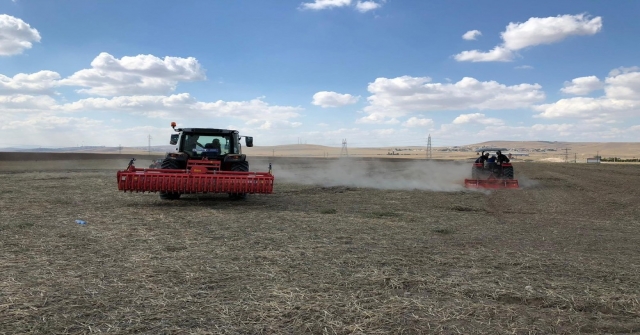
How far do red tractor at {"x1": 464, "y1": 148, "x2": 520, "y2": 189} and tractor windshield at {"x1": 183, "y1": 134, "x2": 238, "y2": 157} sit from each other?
10818 millimetres

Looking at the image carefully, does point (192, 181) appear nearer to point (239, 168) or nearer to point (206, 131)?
point (239, 168)

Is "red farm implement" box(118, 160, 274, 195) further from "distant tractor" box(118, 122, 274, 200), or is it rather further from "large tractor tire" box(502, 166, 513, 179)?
"large tractor tire" box(502, 166, 513, 179)

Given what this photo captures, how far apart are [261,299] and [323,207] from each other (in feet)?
25.3

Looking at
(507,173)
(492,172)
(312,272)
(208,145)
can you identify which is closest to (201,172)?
(208,145)

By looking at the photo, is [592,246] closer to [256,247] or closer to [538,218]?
[538,218]

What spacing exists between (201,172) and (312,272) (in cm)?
704

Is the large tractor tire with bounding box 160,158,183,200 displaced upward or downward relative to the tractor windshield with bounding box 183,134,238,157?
downward

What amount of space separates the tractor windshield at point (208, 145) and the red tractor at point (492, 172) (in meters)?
10.8

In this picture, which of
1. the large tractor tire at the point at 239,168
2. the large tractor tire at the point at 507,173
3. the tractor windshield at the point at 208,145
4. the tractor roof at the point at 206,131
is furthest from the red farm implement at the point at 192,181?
the large tractor tire at the point at 507,173

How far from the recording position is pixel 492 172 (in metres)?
20.7

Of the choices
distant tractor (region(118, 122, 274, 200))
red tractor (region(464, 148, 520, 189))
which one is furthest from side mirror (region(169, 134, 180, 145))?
red tractor (region(464, 148, 520, 189))

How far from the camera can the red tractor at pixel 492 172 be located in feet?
64.4

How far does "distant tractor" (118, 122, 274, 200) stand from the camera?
11.5 m

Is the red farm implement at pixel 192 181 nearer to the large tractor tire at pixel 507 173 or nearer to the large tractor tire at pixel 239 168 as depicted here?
the large tractor tire at pixel 239 168
